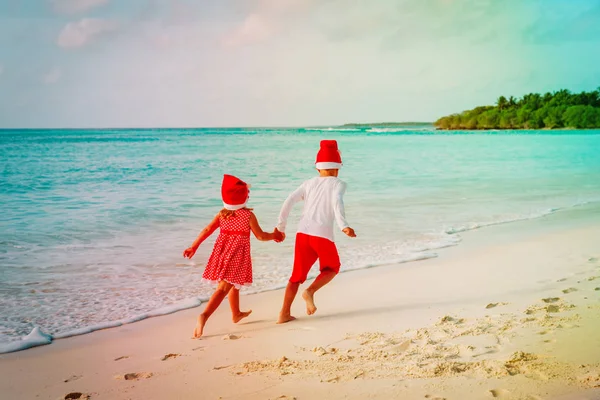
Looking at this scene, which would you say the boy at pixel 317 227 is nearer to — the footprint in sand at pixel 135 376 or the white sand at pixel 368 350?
the white sand at pixel 368 350

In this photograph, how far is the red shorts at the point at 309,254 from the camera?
406cm

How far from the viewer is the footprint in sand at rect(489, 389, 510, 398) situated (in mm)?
2529

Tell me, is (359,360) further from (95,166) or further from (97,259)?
(95,166)

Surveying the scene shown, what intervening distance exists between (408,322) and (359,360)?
870 millimetres

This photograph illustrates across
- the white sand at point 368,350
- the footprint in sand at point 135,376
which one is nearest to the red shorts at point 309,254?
the white sand at point 368,350

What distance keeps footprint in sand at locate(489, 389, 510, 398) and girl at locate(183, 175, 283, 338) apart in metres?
1.78

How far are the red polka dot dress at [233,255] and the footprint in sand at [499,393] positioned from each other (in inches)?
70.0

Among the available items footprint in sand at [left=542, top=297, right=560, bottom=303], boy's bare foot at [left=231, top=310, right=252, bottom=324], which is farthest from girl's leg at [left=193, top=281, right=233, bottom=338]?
footprint in sand at [left=542, top=297, right=560, bottom=303]

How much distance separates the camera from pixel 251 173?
58.7 ft

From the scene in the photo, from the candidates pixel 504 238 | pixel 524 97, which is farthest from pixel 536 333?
pixel 524 97

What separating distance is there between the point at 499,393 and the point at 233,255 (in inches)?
75.0

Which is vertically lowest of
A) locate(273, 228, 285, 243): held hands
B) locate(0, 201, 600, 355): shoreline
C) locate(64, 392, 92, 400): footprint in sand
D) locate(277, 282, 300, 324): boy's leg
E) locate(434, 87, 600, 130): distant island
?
locate(0, 201, 600, 355): shoreline

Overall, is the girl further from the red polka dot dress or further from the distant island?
the distant island

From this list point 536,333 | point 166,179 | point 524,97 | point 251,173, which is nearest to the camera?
point 536,333
